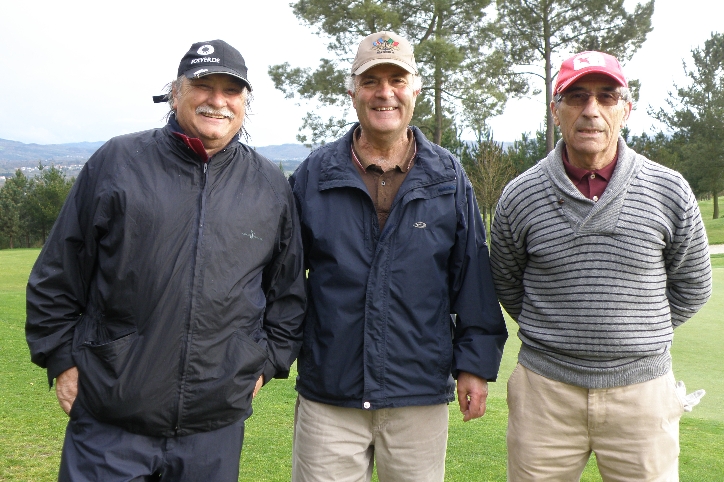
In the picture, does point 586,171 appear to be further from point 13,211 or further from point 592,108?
point 13,211

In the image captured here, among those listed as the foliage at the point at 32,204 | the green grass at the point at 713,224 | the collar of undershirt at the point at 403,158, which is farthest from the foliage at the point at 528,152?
the collar of undershirt at the point at 403,158

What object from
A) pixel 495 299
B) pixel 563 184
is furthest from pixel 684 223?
pixel 495 299

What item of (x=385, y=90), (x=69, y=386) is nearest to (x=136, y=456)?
(x=69, y=386)

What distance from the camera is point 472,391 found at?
3111 millimetres

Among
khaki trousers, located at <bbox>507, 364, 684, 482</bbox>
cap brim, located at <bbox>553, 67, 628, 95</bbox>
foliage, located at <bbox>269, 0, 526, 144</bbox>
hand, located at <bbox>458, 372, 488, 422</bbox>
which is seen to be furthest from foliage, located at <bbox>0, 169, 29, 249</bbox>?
cap brim, located at <bbox>553, 67, 628, 95</bbox>

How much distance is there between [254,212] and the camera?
276cm

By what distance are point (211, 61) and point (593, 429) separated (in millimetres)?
2055

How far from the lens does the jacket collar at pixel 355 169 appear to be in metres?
3.06

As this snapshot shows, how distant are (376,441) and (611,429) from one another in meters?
0.99

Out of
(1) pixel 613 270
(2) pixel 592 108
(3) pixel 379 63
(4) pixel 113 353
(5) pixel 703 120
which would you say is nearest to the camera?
(4) pixel 113 353

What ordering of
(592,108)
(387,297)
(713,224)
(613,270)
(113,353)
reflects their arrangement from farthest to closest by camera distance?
(713,224), (387,297), (592,108), (613,270), (113,353)

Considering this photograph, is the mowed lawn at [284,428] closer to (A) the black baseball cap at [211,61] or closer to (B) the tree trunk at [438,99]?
(A) the black baseball cap at [211,61]

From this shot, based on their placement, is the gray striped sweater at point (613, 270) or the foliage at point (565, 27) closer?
the gray striped sweater at point (613, 270)

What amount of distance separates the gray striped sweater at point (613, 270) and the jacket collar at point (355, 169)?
424 mm
